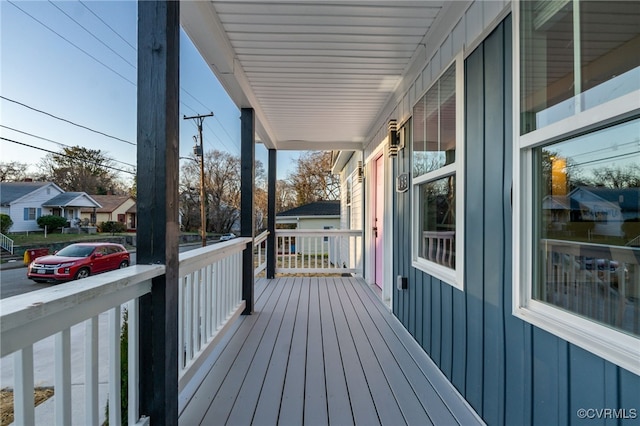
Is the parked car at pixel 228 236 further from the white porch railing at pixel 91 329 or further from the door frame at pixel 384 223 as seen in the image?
the door frame at pixel 384 223

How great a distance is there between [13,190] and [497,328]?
188cm

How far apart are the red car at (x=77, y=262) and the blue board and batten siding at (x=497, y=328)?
1692 millimetres

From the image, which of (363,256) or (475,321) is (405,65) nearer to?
(475,321)

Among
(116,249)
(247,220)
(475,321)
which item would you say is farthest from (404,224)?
(116,249)

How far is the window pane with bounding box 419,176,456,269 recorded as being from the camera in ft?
6.93

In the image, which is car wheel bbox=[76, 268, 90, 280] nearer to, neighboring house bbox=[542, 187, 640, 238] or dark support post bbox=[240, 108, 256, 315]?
neighboring house bbox=[542, 187, 640, 238]

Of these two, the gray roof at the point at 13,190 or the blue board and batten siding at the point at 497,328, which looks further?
the blue board and batten siding at the point at 497,328

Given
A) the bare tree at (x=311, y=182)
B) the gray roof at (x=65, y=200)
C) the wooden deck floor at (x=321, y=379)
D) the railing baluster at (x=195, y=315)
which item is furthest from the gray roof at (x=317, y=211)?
the gray roof at (x=65, y=200)

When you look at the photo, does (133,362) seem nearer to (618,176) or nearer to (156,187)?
(156,187)

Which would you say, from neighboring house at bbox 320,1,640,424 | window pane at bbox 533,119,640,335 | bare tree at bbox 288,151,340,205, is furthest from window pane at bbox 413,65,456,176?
bare tree at bbox 288,151,340,205

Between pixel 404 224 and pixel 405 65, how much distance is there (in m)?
1.48

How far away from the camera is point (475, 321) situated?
67.7 inches

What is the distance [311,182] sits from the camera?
709 inches

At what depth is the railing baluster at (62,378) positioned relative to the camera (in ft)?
3.31
